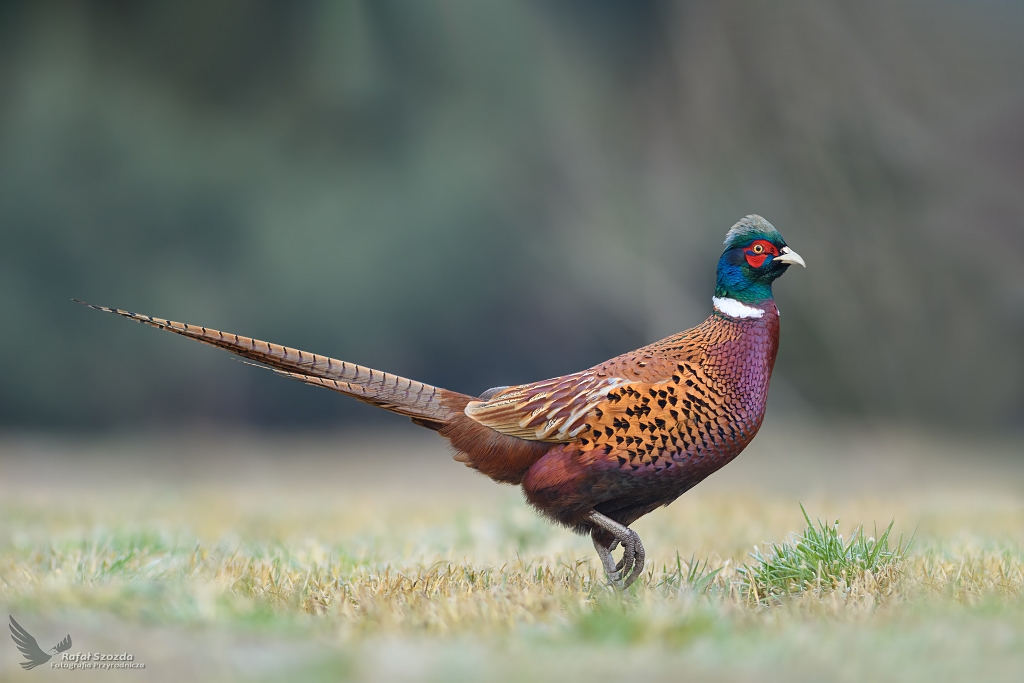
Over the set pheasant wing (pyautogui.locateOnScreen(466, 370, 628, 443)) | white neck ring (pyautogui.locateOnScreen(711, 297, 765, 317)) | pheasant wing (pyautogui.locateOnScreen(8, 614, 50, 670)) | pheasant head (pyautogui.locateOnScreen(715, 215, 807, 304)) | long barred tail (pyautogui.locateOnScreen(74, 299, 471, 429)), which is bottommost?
pheasant wing (pyautogui.locateOnScreen(8, 614, 50, 670))

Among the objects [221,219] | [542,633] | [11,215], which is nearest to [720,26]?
[221,219]

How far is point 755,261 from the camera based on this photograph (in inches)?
132

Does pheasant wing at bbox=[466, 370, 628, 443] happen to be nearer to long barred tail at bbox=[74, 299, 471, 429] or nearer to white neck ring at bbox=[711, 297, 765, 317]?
long barred tail at bbox=[74, 299, 471, 429]

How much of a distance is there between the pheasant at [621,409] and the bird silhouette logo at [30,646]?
3.63 ft

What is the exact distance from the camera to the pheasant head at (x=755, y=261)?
132 inches

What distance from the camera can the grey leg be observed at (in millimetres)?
3182

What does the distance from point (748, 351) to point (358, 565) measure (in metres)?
1.77

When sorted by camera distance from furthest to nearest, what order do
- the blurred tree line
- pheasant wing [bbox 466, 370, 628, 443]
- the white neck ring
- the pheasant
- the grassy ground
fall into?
the blurred tree line → the white neck ring → pheasant wing [bbox 466, 370, 628, 443] → the pheasant → the grassy ground

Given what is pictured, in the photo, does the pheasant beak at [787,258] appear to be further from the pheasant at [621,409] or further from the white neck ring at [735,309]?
the white neck ring at [735,309]

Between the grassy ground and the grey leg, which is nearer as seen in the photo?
the grassy ground

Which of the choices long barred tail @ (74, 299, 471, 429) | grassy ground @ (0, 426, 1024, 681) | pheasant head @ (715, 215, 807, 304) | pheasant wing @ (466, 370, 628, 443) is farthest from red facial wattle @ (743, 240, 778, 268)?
long barred tail @ (74, 299, 471, 429)

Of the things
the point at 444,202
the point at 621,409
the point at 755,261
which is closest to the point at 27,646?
the point at 621,409

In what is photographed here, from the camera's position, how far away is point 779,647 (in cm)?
217

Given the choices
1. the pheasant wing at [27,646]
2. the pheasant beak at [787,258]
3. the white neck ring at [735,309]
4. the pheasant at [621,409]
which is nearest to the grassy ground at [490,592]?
the pheasant wing at [27,646]
